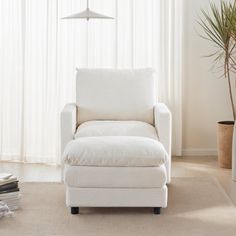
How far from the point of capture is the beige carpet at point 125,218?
151 inches

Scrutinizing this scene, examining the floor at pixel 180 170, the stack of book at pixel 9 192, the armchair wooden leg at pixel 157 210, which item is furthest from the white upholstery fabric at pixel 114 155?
the floor at pixel 180 170

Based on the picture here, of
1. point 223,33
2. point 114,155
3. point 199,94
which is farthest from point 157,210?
point 199,94

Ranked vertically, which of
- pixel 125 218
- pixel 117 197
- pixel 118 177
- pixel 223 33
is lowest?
pixel 125 218

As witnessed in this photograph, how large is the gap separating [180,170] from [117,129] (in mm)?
978

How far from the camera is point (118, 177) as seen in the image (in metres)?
4.10

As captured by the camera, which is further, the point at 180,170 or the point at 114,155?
the point at 180,170

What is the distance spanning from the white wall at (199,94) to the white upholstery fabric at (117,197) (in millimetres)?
2115

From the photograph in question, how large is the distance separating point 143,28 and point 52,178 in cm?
175

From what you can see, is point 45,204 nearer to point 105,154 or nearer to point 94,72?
point 105,154

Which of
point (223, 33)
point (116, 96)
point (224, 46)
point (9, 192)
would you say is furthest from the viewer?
point (224, 46)

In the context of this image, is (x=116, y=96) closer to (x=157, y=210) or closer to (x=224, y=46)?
(x=224, y=46)

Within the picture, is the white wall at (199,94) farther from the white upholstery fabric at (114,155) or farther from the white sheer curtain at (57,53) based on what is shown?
the white upholstery fabric at (114,155)

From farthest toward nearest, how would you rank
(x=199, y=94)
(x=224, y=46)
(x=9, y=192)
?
(x=199, y=94), (x=224, y=46), (x=9, y=192)

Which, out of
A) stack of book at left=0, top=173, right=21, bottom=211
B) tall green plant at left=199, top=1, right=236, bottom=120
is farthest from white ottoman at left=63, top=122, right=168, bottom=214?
tall green plant at left=199, top=1, right=236, bottom=120
